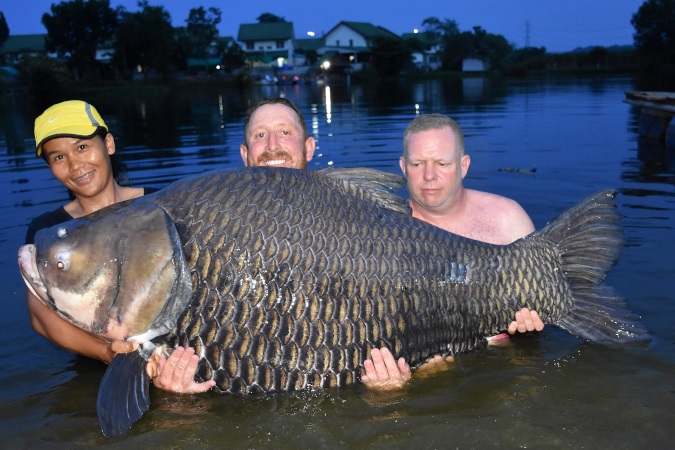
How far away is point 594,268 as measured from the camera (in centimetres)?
386

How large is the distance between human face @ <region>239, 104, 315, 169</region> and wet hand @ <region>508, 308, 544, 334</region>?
1.98 metres

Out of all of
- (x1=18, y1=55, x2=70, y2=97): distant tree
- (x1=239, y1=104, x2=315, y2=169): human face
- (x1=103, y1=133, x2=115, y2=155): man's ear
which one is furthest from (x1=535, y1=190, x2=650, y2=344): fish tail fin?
(x1=18, y1=55, x2=70, y2=97): distant tree

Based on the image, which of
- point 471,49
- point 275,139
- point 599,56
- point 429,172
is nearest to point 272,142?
point 275,139

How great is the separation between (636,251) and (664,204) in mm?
2189

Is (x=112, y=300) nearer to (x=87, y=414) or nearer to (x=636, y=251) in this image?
(x=87, y=414)

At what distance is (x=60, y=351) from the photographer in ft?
15.1

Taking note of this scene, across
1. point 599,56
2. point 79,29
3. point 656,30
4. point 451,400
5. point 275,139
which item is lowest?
point 451,400

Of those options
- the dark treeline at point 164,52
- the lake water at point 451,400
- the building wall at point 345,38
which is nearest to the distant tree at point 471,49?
the dark treeline at point 164,52

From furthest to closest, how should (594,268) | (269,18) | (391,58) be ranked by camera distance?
(269,18), (391,58), (594,268)

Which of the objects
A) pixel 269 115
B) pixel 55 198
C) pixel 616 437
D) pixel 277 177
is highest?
pixel 269 115

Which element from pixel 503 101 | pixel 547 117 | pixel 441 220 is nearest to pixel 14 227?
pixel 441 220

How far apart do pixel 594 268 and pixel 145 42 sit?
58.4 meters

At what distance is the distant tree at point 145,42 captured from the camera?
56250 mm

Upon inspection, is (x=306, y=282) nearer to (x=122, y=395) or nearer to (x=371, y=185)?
(x=371, y=185)
